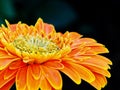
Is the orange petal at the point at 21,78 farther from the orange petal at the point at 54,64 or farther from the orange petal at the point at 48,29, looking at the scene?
the orange petal at the point at 48,29

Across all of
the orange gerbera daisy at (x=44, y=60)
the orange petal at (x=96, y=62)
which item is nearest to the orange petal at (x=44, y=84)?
the orange gerbera daisy at (x=44, y=60)

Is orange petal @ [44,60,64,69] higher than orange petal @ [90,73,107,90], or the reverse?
orange petal @ [44,60,64,69]

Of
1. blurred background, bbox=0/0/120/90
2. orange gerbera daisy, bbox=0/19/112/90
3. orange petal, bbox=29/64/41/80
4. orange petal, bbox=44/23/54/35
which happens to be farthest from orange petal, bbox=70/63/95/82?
blurred background, bbox=0/0/120/90

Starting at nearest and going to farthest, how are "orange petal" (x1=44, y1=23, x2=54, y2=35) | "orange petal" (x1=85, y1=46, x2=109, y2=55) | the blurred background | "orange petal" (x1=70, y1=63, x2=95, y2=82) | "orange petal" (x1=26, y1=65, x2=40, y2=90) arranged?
"orange petal" (x1=26, y1=65, x2=40, y2=90), "orange petal" (x1=70, y1=63, x2=95, y2=82), "orange petal" (x1=85, y1=46, x2=109, y2=55), "orange petal" (x1=44, y1=23, x2=54, y2=35), the blurred background

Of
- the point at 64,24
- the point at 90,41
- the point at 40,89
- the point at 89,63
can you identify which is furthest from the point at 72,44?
the point at 64,24

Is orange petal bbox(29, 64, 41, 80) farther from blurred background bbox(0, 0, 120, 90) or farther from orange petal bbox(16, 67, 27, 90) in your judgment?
blurred background bbox(0, 0, 120, 90)

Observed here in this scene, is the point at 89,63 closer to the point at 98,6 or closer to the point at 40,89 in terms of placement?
the point at 40,89
